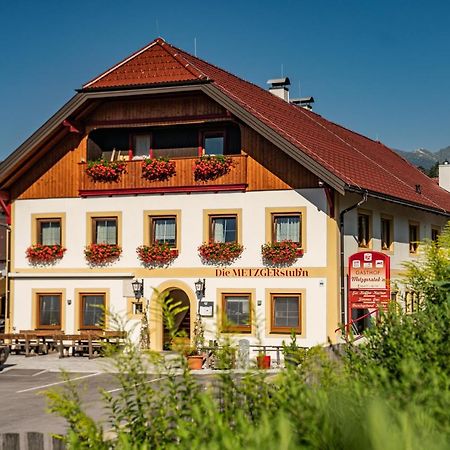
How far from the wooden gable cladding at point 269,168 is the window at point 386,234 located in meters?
5.27

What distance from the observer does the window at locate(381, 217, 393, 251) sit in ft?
93.1

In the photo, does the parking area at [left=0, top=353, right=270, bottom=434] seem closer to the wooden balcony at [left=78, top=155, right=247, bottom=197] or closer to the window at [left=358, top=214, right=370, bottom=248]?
the wooden balcony at [left=78, top=155, right=247, bottom=197]

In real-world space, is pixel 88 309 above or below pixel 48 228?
below

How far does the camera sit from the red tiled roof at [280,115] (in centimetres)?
2470

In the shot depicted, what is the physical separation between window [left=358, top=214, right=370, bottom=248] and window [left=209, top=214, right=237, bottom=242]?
3.83 m

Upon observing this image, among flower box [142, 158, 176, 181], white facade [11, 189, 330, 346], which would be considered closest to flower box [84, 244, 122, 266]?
white facade [11, 189, 330, 346]

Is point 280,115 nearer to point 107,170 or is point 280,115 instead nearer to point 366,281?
point 107,170

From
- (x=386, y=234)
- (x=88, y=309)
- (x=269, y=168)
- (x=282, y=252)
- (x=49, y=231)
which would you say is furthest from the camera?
(x=386, y=234)

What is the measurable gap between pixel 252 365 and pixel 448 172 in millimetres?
39213

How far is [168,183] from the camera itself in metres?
25.5

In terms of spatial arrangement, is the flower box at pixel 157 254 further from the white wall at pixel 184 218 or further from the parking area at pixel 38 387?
the parking area at pixel 38 387

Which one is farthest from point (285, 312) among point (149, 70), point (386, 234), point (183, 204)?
point (149, 70)

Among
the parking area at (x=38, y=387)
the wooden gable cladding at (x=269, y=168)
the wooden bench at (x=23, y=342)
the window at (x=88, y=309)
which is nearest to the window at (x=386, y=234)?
the wooden gable cladding at (x=269, y=168)

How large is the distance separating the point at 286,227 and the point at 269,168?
1.69 meters
